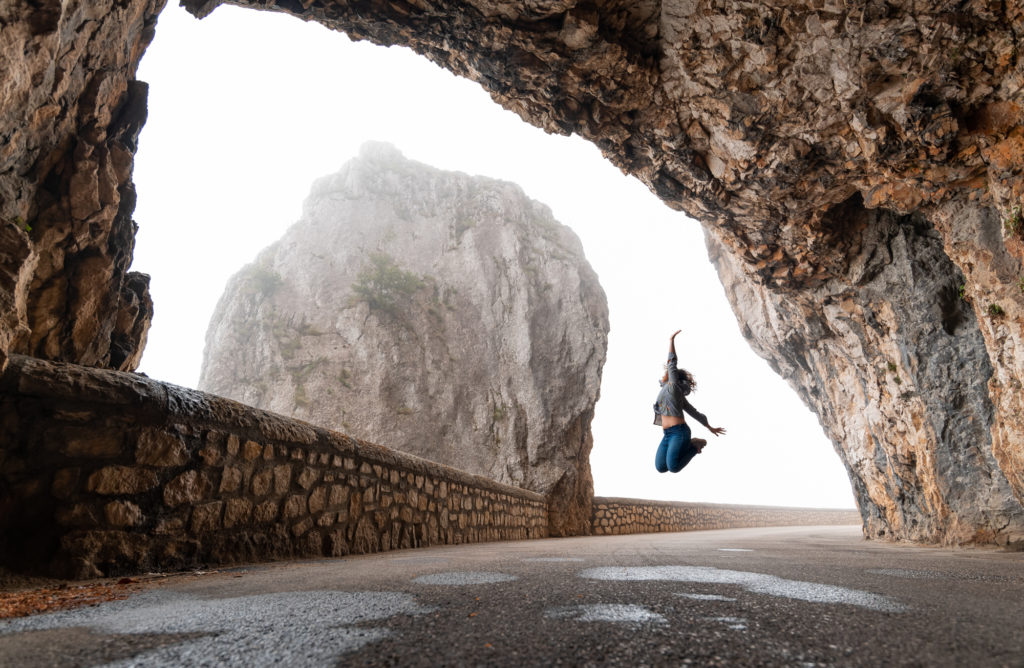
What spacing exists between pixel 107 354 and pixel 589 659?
5.43 metres

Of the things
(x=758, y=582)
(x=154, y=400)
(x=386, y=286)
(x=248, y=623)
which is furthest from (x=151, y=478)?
(x=386, y=286)

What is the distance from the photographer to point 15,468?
2299mm

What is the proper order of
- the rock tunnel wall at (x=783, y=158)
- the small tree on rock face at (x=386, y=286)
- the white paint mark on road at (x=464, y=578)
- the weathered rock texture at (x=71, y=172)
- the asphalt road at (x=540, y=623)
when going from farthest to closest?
the small tree on rock face at (x=386, y=286) → the rock tunnel wall at (x=783, y=158) → the weathered rock texture at (x=71, y=172) → the white paint mark on road at (x=464, y=578) → the asphalt road at (x=540, y=623)

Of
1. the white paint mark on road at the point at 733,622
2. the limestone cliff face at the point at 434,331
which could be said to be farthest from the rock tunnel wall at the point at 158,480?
the limestone cliff face at the point at 434,331

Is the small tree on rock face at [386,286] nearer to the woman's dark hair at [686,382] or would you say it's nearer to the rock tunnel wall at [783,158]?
the rock tunnel wall at [783,158]

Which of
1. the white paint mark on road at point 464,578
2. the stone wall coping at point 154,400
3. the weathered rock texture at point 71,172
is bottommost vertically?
the white paint mark on road at point 464,578

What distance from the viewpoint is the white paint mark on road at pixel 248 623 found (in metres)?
1.18

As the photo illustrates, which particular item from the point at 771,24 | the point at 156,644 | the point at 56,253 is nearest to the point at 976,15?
the point at 771,24

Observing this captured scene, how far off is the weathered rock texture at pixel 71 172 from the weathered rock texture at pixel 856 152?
1.95 metres

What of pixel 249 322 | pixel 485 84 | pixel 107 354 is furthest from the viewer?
pixel 249 322

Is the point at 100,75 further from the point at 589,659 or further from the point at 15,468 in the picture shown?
the point at 589,659

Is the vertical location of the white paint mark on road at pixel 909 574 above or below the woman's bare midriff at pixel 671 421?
below

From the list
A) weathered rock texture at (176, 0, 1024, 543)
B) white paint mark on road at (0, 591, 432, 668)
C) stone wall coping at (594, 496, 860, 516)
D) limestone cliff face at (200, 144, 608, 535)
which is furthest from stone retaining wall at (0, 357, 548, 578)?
stone wall coping at (594, 496, 860, 516)

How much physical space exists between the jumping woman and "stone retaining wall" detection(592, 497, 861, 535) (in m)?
9.86
